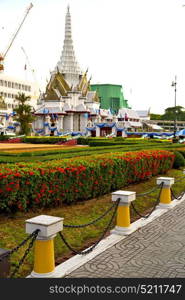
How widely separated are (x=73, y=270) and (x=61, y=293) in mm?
952

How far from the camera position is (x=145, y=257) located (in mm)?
6125

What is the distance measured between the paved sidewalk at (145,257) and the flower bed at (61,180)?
219 cm

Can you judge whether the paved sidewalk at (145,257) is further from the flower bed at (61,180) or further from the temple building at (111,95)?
the temple building at (111,95)

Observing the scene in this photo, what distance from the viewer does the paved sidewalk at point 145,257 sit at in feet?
17.7

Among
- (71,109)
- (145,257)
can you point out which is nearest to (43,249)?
(145,257)

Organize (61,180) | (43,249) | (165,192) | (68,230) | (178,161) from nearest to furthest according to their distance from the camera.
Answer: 1. (43,249)
2. (68,230)
3. (61,180)
4. (165,192)
5. (178,161)

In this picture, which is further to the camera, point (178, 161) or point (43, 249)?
point (178, 161)

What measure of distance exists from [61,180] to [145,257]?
127 inches

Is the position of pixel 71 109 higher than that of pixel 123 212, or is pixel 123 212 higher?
pixel 71 109

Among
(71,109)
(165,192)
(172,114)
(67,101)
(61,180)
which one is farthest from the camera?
(172,114)

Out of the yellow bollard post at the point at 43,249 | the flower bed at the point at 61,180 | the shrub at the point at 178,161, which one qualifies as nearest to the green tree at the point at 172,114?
the shrub at the point at 178,161

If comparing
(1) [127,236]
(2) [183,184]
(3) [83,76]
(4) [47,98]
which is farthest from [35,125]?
(1) [127,236]

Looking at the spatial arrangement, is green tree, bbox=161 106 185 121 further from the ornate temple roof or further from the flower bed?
the flower bed

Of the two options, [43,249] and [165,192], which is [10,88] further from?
[43,249]
